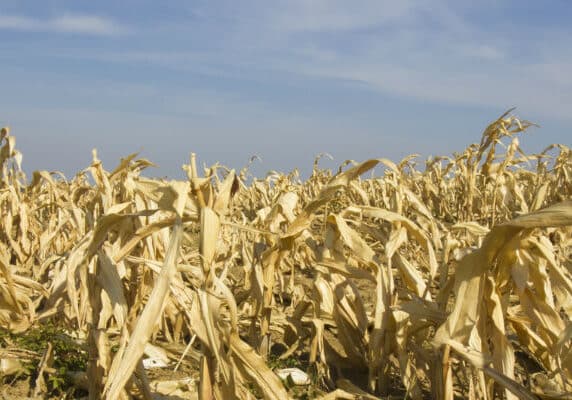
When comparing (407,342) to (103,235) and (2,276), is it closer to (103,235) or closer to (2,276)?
(103,235)

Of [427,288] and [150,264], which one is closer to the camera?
[150,264]

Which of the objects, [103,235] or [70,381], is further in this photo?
[70,381]

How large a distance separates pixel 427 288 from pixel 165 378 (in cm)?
110

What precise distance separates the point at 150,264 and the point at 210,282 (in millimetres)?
368

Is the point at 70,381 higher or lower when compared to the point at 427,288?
lower

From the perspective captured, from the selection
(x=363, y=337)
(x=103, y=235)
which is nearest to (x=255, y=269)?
(x=363, y=337)

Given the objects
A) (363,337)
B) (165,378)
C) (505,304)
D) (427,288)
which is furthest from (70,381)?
(505,304)

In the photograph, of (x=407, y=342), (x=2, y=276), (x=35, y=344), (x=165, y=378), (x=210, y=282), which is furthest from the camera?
(x=2, y=276)

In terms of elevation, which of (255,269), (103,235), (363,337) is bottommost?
(363,337)

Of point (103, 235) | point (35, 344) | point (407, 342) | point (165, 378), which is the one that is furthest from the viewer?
point (35, 344)

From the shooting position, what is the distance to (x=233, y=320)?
6.22ft

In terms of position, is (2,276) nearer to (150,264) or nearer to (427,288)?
(150,264)

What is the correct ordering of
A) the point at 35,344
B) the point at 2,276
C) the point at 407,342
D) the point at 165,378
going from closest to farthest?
the point at 407,342 → the point at 165,378 → the point at 35,344 → the point at 2,276

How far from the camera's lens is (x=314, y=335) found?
2760 mm
